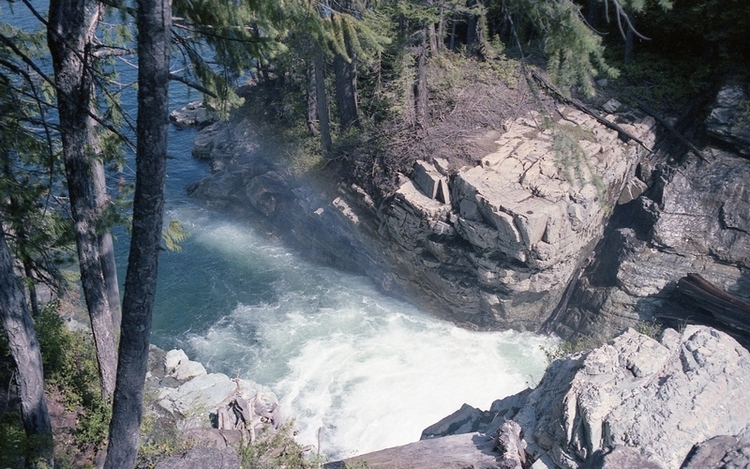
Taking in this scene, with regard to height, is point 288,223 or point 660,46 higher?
point 660,46

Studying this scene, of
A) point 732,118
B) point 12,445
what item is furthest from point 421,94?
point 12,445

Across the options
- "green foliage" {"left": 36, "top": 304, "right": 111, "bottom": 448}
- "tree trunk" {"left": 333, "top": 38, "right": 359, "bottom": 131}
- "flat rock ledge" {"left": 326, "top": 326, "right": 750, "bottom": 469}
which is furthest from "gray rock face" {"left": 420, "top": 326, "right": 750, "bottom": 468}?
"tree trunk" {"left": 333, "top": 38, "right": 359, "bottom": 131}

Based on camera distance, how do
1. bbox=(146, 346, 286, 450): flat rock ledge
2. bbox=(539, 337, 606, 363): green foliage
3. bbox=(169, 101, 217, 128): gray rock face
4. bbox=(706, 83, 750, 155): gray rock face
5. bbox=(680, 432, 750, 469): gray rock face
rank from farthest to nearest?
1. bbox=(169, 101, 217, 128): gray rock face
2. bbox=(706, 83, 750, 155): gray rock face
3. bbox=(539, 337, 606, 363): green foliage
4. bbox=(146, 346, 286, 450): flat rock ledge
5. bbox=(680, 432, 750, 469): gray rock face

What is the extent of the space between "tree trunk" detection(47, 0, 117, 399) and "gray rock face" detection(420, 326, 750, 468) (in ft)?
21.9

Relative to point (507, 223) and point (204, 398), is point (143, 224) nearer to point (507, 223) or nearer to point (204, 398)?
point (204, 398)

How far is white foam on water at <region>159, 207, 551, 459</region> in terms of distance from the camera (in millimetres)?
13430

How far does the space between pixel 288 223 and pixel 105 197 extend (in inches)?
406

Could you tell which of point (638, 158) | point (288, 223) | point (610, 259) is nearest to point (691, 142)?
point (638, 158)

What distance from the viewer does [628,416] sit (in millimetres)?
7613

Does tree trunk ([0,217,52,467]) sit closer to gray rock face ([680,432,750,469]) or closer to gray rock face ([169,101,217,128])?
gray rock face ([680,432,750,469])

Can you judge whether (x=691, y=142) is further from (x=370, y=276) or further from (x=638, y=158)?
(x=370, y=276)

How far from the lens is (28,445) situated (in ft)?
23.1

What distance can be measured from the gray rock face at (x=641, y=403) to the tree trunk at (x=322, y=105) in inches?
459

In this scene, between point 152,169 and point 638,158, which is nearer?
point 152,169
